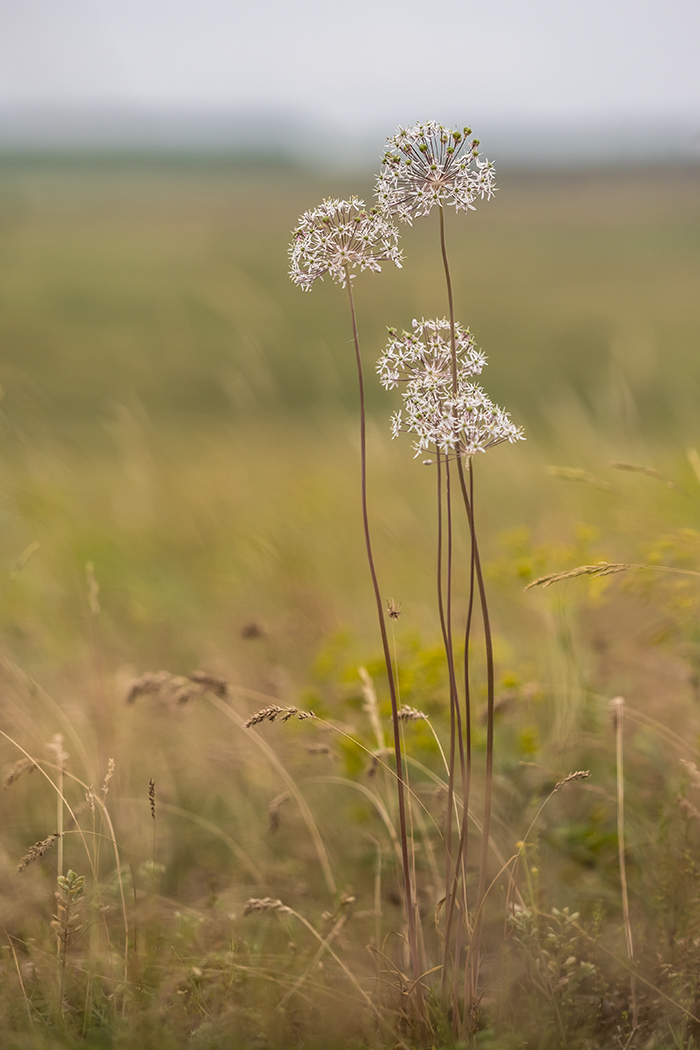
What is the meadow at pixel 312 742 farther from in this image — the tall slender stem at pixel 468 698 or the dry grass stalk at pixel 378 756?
the tall slender stem at pixel 468 698

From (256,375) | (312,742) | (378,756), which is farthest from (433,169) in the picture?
(256,375)

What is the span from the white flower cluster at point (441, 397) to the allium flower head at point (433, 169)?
277 millimetres

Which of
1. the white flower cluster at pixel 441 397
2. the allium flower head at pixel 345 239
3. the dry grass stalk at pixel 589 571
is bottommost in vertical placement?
the dry grass stalk at pixel 589 571

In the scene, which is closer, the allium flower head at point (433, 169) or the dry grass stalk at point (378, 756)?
the allium flower head at point (433, 169)

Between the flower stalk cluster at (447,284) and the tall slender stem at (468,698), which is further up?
the flower stalk cluster at (447,284)

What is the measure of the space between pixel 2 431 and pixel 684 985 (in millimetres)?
3354

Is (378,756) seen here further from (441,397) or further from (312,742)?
(312,742)

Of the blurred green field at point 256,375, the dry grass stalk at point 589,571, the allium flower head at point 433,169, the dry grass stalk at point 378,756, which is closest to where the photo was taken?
the allium flower head at point 433,169

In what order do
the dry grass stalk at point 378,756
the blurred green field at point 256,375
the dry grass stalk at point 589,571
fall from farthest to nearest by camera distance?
the blurred green field at point 256,375 → the dry grass stalk at point 378,756 → the dry grass stalk at point 589,571

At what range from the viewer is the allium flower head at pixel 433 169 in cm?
151

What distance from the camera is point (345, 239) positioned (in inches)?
62.6

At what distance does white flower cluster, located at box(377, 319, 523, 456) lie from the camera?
1.53 metres

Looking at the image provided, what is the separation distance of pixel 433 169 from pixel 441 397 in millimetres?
481

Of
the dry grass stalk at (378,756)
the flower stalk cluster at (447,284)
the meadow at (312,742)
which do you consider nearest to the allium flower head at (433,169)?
the flower stalk cluster at (447,284)
